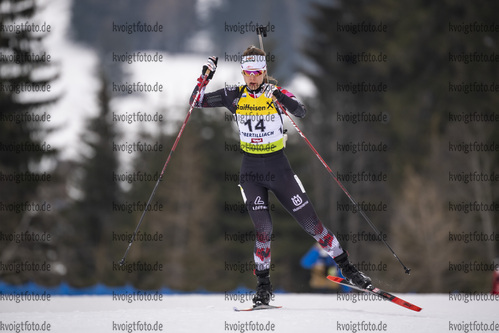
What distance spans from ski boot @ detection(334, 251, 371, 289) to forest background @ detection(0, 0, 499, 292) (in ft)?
40.0

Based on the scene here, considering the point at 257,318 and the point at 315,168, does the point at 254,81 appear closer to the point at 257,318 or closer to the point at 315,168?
the point at 257,318

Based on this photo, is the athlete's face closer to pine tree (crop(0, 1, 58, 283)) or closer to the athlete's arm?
the athlete's arm

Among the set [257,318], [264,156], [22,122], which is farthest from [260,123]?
[22,122]

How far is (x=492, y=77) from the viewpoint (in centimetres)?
2927

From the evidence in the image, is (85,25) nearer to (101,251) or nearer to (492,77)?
(101,251)

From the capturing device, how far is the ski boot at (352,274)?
6441 millimetres

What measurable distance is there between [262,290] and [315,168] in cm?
2913

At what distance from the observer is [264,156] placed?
6.41 metres

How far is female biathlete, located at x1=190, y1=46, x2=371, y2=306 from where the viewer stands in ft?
20.9

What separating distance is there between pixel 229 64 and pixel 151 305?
229 feet

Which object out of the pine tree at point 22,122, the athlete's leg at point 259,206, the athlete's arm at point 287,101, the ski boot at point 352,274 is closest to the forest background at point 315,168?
the pine tree at point 22,122

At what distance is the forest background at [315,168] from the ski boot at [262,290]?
38.7ft

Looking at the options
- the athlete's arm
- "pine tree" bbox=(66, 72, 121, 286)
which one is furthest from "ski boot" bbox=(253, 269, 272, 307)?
"pine tree" bbox=(66, 72, 121, 286)

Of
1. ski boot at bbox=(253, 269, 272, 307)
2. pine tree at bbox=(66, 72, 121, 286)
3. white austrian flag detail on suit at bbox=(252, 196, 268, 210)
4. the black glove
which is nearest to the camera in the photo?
white austrian flag detail on suit at bbox=(252, 196, 268, 210)
